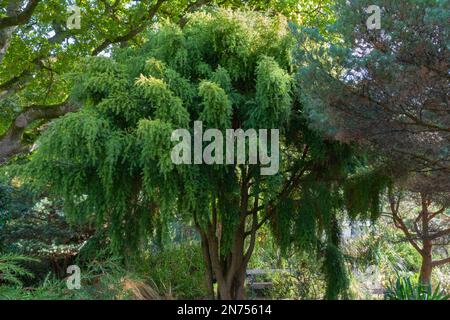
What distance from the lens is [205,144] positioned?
4.80 meters

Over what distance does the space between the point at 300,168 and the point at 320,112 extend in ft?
5.10

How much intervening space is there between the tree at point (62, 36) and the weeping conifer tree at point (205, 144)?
10.5 ft

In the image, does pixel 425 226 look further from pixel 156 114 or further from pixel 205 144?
pixel 156 114

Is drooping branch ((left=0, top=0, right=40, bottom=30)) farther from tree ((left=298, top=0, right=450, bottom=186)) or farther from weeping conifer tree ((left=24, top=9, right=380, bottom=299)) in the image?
tree ((left=298, top=0, right=450, bottom=186))

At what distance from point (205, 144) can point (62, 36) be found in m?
5.54

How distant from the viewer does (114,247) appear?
5.39 metres

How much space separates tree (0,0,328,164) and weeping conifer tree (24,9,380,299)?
3.21 m

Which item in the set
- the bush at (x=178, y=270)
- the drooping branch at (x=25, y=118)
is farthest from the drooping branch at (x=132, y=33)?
the bush at (x=178, y=270)

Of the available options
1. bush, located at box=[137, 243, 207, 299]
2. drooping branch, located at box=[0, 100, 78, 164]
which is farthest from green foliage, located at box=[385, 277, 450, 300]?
drooping branch, located at box=[0, 100, 78, 164]

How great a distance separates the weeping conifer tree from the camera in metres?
4.67

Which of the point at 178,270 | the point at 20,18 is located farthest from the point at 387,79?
the point at 20,18

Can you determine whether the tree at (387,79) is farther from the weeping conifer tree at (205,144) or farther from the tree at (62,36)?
the tree at (62,36)

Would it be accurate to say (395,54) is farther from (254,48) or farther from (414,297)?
(414,297)
